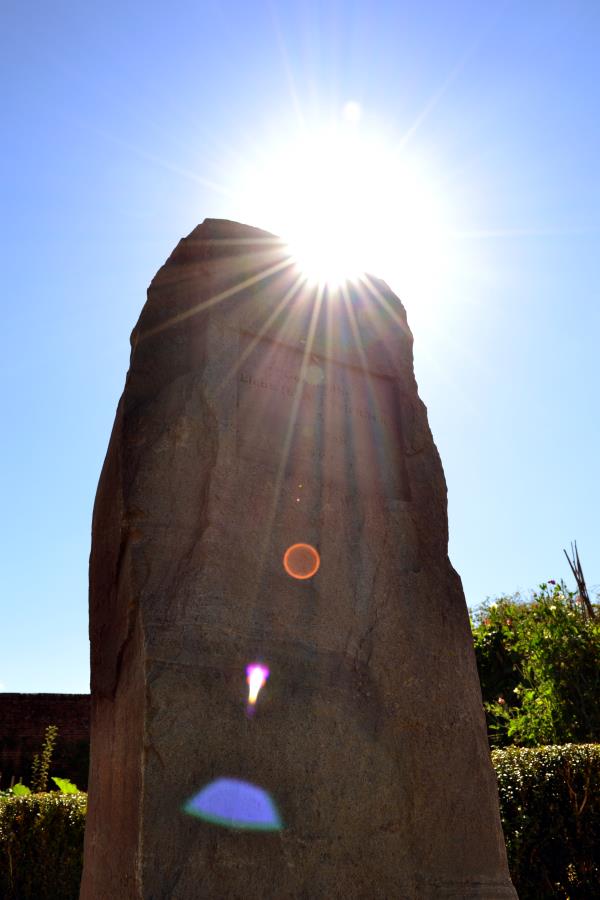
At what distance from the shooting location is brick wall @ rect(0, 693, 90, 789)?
11672 millimetres

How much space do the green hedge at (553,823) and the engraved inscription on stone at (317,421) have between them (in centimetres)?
282

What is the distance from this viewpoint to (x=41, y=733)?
11930mm

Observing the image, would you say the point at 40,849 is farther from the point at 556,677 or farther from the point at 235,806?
the point at 556,677

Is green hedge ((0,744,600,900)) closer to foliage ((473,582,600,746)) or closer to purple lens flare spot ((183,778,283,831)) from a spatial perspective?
foliage ((473,582,600,746))

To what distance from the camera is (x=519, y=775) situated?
5.01 meters

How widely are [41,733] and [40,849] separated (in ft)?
22.7

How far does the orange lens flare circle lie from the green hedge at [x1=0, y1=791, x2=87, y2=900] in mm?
4013

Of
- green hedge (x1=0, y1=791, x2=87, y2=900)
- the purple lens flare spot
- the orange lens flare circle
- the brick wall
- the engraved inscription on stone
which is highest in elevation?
the brick wall

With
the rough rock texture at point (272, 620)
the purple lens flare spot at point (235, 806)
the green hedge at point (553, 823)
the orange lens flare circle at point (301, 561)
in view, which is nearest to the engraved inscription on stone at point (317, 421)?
the rough rock texture at point (272, 620)

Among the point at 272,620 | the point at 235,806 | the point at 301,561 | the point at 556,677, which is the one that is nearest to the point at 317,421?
the point at 301,561

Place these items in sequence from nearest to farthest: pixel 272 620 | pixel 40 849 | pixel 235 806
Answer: pixel 235 806, pixel 272 620, pixel 40 849

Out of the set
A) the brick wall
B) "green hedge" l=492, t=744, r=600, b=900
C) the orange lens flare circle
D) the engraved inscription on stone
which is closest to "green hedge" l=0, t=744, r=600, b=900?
"green hedge" l=492, t=744, r=600, b=900

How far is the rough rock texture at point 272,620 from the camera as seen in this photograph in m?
2.31

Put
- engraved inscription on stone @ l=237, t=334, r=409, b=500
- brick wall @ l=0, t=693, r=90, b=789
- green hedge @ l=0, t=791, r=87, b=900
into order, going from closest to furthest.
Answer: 1. engraved inscription on stone @ l=237, t=334, r=409, b=500
2. green hedge @ l=0, t=791, r=87, b=900
3. brick wall @ l=0, t=693, r=90, b=789
